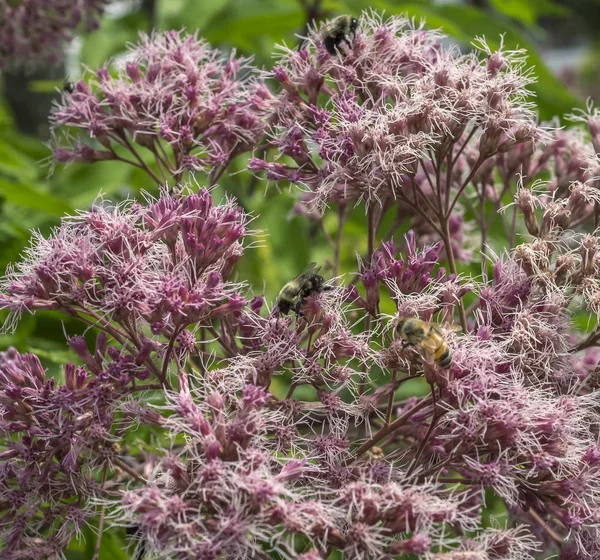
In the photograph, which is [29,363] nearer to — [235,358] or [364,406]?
[235,358]

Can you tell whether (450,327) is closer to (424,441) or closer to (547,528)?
(424,441)

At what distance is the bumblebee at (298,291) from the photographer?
2.45 metres

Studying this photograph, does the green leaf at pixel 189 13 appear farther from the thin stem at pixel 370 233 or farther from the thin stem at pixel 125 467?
the thin stem at pixel 125 467

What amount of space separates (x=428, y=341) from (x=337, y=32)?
1.33m

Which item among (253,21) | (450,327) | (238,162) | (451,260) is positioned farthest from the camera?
(238,162)

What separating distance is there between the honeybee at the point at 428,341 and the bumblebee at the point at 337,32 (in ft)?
3.96

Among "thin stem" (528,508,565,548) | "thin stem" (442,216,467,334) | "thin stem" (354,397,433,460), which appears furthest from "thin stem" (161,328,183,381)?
"thin stem" (528,508,565,548)

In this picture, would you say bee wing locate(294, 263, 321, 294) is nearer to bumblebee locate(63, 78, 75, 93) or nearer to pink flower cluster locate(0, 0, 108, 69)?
bumblebee locate(63, 78, 75, 93)

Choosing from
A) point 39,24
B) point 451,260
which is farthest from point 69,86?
point 451,260

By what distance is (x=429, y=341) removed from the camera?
86.6 inches

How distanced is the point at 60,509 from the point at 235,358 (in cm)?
68

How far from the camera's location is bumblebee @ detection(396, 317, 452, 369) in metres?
2.19

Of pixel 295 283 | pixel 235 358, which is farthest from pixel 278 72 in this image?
pixel 235 358

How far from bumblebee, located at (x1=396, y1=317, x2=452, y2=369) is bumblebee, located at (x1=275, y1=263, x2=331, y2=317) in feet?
1.16
